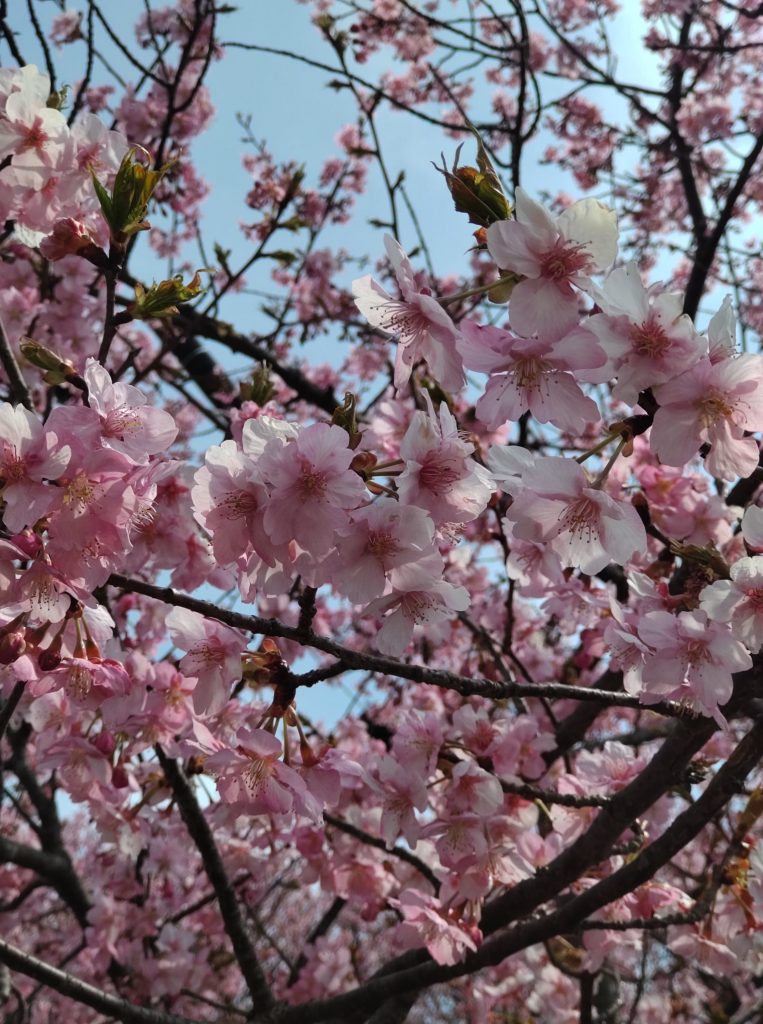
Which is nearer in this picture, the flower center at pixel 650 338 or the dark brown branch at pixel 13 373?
the flower center at pixel 650 338

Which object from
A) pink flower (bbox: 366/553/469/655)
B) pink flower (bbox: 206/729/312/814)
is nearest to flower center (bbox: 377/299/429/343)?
pink flower (bbox: 366/553/469/655)

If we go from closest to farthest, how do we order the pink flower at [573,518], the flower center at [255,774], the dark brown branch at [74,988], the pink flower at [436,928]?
the pink flower at [573,518]
the flower center at [255,774]
the dark brown branch at [74,988]
the pink flower at [436,928]

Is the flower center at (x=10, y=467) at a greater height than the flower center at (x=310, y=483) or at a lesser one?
greater

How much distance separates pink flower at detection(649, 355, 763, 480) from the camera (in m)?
1.36

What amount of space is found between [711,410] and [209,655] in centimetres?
110

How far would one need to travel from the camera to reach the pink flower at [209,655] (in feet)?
5.60

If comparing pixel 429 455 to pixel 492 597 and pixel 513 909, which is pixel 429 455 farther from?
pixel 492 597

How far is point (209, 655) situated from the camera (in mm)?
1741

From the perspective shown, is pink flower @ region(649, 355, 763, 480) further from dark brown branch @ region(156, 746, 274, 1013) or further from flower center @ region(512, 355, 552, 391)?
dark brown branch @ region(156, 746, 274, 1013)

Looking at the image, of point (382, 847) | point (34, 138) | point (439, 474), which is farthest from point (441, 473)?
point (382, 847)

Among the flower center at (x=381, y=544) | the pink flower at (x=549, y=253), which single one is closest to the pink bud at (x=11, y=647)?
the flower center at (x=381, y=544)

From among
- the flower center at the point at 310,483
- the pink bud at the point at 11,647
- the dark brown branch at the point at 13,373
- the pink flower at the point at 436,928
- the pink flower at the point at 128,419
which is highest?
the dark brown branch at the point at 13,373

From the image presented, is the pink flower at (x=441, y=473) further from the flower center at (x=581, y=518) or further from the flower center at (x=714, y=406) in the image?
the flower center at (x=714, y=406)

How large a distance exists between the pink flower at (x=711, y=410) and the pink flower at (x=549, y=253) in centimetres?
23
